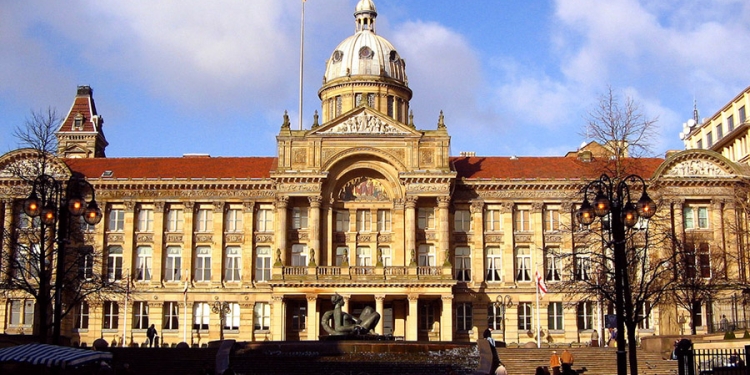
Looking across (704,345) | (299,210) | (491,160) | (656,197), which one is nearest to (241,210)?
(299,210)

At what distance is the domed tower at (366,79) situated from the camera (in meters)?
83.0

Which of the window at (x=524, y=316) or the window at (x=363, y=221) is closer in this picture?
the window at (x=524, y=316)

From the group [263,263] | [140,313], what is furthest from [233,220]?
[140,313]

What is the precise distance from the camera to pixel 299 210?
7138cm

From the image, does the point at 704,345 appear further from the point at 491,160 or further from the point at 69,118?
the point at 69,118

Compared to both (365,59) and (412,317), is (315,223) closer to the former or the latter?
(412,317)

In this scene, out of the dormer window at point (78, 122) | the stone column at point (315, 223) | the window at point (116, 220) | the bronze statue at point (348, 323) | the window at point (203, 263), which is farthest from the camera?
the dormer window at point (78, 122)

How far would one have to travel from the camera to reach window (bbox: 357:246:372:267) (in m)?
71.4

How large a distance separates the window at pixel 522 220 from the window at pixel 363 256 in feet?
36.7

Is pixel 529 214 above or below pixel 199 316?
above

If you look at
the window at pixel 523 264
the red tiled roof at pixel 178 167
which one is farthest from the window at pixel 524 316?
the red tiled roof at pixel 178 167

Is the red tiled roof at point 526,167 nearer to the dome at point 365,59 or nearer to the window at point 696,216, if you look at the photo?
the window at point 696,216

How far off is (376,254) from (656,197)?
807 inches

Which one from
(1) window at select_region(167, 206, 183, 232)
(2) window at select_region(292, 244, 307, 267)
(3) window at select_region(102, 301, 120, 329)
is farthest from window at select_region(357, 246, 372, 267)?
(3) window at select_region(102, 301, 120, 329)
